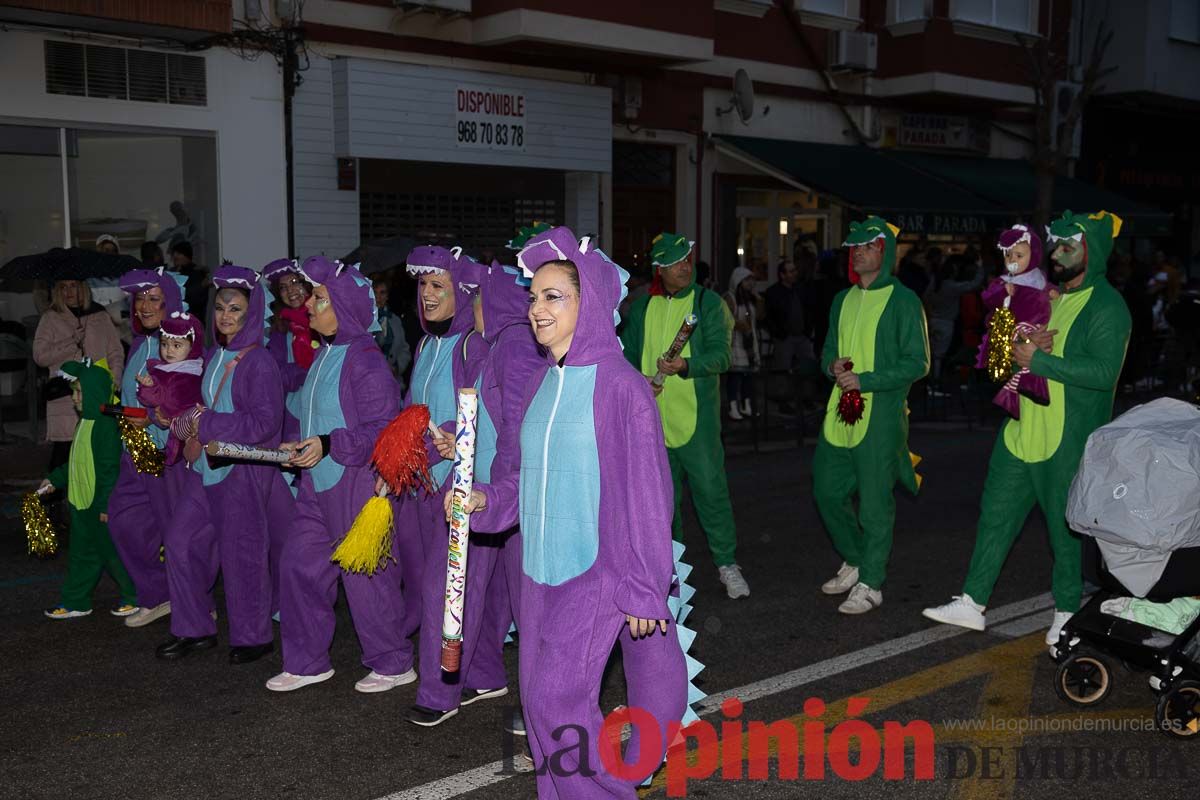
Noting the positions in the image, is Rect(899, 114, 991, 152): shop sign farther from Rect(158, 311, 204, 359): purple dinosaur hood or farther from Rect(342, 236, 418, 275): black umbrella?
Rect(158, 311, 204, 359): purple dinosaur hood

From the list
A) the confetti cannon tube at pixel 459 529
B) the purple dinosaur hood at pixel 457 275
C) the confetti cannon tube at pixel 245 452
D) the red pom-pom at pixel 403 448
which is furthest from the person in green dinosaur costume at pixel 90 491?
the confetti cannon tube at pixel 459 529

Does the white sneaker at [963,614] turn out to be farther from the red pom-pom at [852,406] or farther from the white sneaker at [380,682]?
the white sneaker at [380,682]

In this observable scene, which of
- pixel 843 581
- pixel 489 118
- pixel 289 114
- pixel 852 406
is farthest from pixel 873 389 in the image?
pixel 489 118

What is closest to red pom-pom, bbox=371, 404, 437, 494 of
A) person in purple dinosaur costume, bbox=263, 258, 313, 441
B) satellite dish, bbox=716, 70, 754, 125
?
person in purple dinosaur costume, bbox=263, 258, 313, 441

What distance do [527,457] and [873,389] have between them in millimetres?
3472

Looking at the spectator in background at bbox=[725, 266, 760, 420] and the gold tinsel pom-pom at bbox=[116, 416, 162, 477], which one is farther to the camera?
the spectator in background at bbox=[725, 266, 760, 420]

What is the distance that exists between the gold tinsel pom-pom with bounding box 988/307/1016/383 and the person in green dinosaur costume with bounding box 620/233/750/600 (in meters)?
1.55

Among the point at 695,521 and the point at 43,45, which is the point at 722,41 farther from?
the point at 695,521

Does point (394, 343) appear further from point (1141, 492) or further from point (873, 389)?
point (1141, 492)

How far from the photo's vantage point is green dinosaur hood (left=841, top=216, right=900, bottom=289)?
7.31 meters

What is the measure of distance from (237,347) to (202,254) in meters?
8.75

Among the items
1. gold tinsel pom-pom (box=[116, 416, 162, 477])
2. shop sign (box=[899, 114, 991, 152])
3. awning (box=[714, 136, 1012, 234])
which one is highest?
shop sign (box=[899, 114, 991, 152])

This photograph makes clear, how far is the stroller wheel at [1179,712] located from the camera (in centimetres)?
534

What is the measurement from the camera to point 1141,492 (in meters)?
5.46
